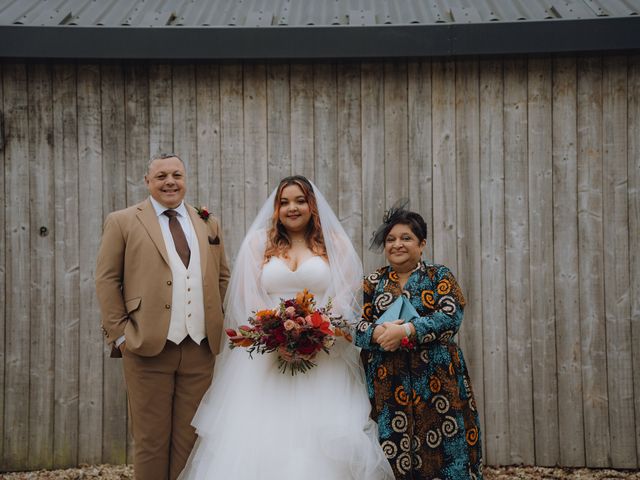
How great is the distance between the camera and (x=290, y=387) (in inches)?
139

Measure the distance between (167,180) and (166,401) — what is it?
51.1 inches

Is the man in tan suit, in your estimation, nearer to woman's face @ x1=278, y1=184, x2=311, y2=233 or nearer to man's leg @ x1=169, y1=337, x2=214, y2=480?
man's leg @ x1=169, y1=337, x2=214, y2=480

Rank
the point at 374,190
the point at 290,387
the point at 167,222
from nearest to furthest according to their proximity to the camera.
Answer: the point at 290,387
the point at 167,222
the point at 374,190

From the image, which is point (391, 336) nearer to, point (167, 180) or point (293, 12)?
point (167, 180)

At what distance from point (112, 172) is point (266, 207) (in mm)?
1646

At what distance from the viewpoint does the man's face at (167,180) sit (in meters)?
3.78

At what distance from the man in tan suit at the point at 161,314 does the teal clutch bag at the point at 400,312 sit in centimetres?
103

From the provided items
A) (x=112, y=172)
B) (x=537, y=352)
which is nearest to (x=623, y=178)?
(x=537, y=352)

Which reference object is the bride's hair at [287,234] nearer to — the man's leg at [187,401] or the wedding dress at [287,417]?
the wedding dress at [287,417]

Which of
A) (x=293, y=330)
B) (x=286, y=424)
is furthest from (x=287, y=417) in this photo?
(x=293, y=330)

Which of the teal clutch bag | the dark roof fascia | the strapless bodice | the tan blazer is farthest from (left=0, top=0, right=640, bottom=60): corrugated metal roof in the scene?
the teal clutch bag

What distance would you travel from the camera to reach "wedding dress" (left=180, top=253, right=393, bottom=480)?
3264mm

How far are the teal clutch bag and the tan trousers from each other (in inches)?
44.4

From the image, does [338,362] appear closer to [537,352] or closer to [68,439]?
[537,352]
